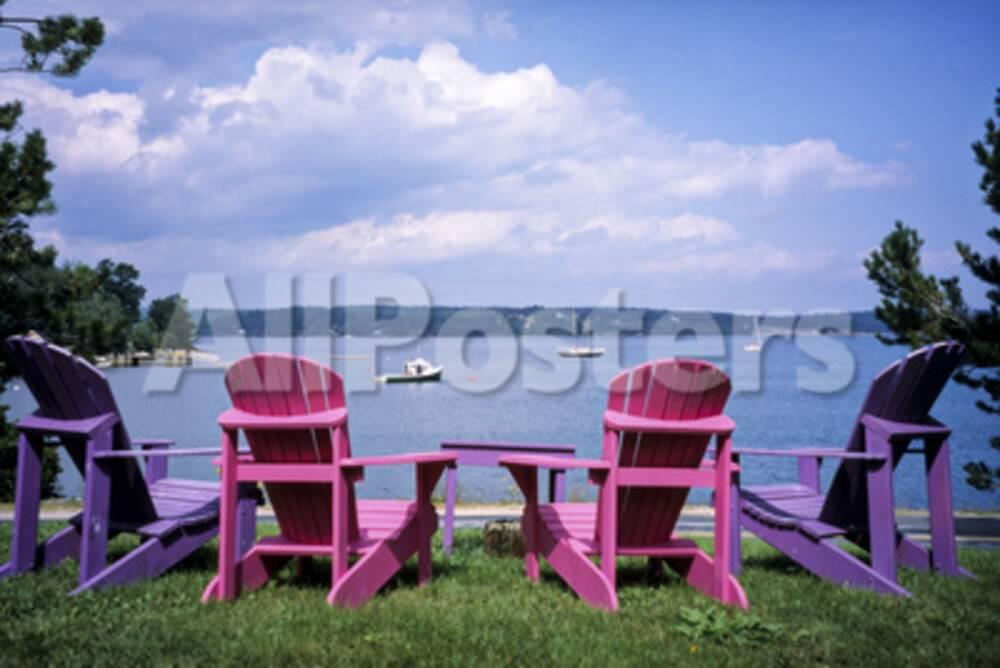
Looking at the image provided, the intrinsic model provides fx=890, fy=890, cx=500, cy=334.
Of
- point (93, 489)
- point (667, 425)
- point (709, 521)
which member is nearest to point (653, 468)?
point (667, 425)

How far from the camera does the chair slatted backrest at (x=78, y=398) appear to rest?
4.44 m

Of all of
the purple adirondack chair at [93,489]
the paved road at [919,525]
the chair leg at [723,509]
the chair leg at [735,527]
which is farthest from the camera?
the paved road at [919,525]

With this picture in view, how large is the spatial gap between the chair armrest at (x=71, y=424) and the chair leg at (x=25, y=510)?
0.54ft

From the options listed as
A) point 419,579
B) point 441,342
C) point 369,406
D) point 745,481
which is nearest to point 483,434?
point 745,481

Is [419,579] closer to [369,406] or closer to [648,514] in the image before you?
[648,514]

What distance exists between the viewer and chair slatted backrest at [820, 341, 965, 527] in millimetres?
4520

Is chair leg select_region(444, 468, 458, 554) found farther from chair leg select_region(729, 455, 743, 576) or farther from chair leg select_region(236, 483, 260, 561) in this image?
chair leg select_region(729, 455, 743, 576)

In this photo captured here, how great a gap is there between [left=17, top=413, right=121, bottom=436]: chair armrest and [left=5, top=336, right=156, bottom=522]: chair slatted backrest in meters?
0.03

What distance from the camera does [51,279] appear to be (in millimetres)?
10578

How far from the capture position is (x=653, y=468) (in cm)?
406

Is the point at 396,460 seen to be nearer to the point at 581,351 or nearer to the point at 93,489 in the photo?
the point at 93,489

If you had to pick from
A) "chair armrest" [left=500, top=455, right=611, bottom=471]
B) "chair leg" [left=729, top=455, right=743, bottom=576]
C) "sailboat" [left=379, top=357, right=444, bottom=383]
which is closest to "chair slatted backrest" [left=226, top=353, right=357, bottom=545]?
"chair armrest" [left=500, top=455, right=611, bottom=471]

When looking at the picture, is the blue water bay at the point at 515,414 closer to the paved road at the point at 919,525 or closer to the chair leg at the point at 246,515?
the paved road at the point at 919,525

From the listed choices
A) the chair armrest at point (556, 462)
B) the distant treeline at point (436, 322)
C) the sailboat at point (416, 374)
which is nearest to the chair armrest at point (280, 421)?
the chair armrest at point (556, 462)
